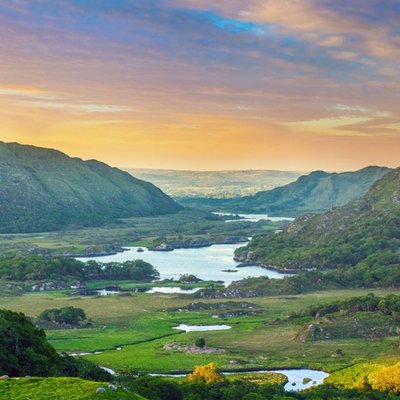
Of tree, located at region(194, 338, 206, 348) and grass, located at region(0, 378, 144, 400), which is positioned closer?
grass, located at region(0, 378, 144, 400)

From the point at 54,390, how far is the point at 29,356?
2927 centimetres

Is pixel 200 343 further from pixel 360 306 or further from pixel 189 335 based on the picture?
pixel 360 306

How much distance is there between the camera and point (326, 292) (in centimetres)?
19512

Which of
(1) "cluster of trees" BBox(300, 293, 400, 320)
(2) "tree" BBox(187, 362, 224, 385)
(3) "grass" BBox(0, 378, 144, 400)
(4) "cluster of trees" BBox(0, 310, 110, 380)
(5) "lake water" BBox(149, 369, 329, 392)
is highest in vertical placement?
(3) "grass" BBox(0, 378, 144, 400)

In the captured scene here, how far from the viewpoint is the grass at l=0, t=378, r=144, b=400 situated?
43.2 meters

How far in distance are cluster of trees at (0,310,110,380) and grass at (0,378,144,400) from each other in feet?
72.0

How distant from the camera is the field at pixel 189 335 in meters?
114

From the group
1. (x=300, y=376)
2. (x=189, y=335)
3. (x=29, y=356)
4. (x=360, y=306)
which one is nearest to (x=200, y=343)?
(x=189, y=335)

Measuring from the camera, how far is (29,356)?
7262 cm

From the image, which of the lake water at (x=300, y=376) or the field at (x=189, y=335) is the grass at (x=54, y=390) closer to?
the lake water at (x=300, y=376)

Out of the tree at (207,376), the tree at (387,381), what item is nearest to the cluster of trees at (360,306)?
the tree at (387,381)

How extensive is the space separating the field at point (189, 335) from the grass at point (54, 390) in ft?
196

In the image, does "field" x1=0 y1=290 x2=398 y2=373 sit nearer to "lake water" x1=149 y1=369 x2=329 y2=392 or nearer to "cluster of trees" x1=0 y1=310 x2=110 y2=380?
"lake water" x1=149 y1=369 x2=329 y2=392

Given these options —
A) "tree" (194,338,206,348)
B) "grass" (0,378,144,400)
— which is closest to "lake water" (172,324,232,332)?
"tree" (194,338,206,348)
